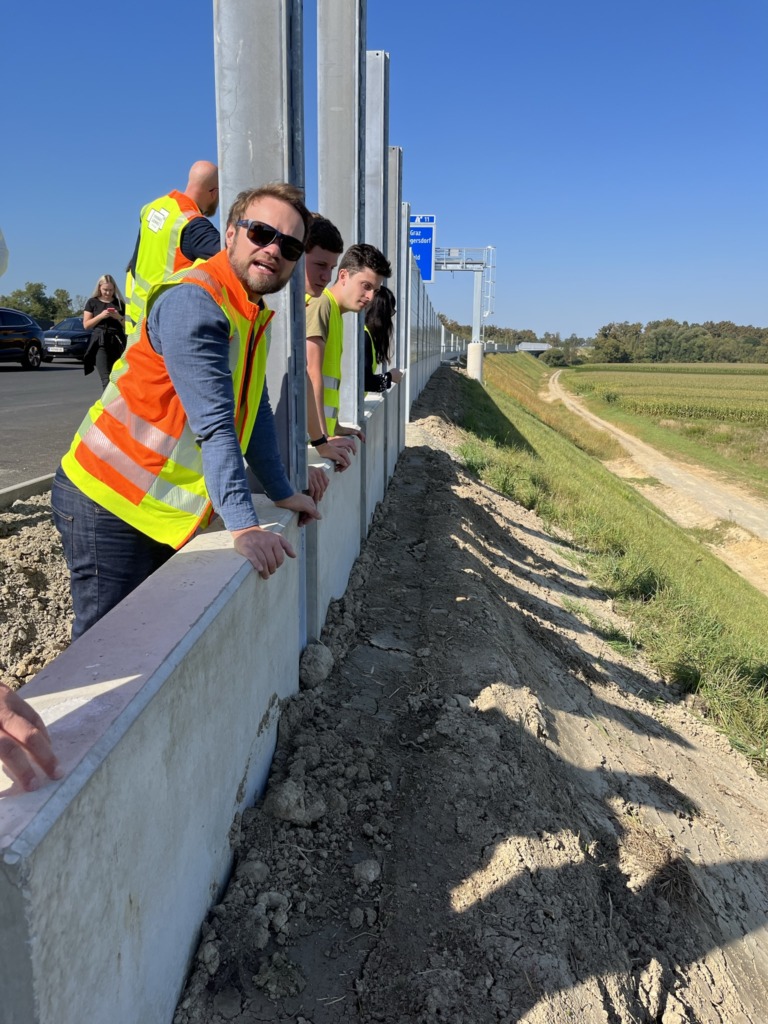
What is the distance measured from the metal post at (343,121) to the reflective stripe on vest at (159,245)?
2484 mm

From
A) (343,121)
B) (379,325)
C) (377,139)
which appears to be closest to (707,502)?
(377,139)

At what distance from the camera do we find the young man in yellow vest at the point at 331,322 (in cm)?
397

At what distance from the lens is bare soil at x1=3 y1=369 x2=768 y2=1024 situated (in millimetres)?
2248

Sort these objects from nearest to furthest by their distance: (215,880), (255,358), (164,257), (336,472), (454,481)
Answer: (215,880)
(255,358)
(164,257)
(336,472)
(454,481)

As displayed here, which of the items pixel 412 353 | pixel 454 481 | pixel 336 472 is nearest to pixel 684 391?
pixel 412 353

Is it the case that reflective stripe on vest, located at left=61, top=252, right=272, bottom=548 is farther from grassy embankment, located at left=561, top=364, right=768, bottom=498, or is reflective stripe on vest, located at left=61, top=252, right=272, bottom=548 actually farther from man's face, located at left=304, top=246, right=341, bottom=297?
grassy embankment, located at left=561, top=364, right=768, bottom=498

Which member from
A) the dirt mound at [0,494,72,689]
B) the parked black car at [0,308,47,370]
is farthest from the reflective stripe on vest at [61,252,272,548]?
the parked black car at [0,308,47,370]

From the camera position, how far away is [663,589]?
9570 mm

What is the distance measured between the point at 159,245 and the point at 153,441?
1251mm

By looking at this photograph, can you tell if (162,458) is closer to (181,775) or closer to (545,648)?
(181,775)

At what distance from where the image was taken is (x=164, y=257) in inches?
123

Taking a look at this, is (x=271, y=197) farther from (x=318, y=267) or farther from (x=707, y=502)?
(x=707, y=502)

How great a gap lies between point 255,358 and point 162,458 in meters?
0.45

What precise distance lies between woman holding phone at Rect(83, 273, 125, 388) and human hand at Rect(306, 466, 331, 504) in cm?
335
